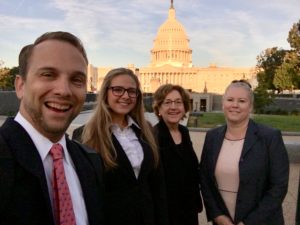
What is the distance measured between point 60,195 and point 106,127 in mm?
1578

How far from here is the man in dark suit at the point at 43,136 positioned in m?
1.53

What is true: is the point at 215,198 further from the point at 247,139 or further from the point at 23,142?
the point at 23,142

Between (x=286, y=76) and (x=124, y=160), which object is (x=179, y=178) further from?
(x=286, y=76)

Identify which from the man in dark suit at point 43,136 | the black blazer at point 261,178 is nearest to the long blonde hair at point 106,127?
the black blazer at point 261,178

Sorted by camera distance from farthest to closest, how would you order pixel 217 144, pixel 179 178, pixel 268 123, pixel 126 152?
1. pixel 268 123
2. pixel 179 178
3. pixel 217 144
4. pixel 126 152

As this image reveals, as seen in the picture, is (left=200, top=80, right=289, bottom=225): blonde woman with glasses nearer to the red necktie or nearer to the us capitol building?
the red necktie

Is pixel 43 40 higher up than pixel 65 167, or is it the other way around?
pixel 43 40

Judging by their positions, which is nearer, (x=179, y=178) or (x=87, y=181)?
(x=87, y=181)

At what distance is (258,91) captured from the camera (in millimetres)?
37844

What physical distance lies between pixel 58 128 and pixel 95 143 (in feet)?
4.99

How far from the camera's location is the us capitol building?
97.2 m

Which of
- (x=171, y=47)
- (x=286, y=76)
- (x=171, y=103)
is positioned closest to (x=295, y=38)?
(x=286, y=76)

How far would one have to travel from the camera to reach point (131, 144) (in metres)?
3.26

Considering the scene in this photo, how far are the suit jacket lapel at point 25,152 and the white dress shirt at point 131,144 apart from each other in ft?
5.15
